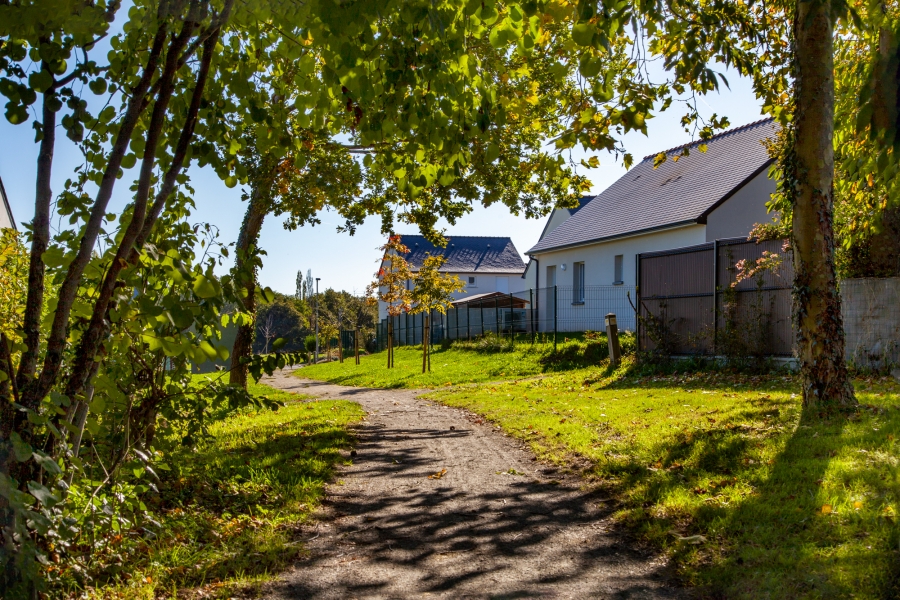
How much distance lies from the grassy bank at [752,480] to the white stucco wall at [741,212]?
1195cm

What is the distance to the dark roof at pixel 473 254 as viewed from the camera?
156 feet

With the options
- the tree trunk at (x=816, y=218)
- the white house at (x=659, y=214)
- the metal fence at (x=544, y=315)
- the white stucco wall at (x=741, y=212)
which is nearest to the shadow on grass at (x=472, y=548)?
the tree trunk at (x=816, y=218)

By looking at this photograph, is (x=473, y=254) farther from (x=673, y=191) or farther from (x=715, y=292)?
(x=715, y=292)

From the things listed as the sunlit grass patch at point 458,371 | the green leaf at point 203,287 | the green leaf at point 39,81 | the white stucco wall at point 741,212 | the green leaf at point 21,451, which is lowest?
the sunlit grass patch at point 458,371

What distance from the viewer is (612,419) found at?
8.66 m

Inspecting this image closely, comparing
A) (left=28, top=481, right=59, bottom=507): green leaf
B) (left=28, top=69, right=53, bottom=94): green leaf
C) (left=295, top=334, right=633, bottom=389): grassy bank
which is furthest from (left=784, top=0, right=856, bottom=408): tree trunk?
(left=295, top=334, right=633, bottom=389): grassy bank

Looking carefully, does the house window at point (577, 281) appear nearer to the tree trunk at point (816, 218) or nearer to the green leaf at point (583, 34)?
the tree trunk at point (816, 218)

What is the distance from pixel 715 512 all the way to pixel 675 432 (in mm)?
2757

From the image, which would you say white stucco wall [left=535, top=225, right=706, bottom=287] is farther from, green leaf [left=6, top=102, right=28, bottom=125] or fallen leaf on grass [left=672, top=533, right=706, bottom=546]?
green leaf [left=6, top=102, right=28, bottom=125]

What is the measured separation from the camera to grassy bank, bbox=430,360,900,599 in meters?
3.64

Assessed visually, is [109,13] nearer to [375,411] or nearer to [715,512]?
[715,512]

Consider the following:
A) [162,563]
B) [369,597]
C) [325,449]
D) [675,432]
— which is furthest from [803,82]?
[162,563]

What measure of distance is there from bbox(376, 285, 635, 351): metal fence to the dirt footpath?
45.6 feet

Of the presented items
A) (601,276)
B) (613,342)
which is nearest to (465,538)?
(613,342)
